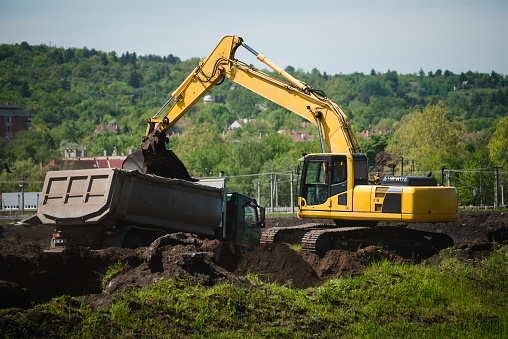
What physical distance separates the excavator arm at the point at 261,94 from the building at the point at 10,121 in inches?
4757

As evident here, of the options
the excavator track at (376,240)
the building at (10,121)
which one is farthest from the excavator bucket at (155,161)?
the building at (10,121)

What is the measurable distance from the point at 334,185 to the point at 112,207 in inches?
237

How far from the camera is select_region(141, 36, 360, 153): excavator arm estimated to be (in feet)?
56.7

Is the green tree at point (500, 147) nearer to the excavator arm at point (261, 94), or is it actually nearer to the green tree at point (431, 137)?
the green tree at point (431, 137)

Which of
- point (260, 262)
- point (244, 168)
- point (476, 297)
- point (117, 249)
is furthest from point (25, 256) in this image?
point (244, 168)

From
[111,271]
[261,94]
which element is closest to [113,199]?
[111,271]

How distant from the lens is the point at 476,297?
12.2 m

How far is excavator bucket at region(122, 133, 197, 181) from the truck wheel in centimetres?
321

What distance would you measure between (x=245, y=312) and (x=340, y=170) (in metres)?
7.77

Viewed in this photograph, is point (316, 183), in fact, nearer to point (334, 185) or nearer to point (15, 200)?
point (334, 185)

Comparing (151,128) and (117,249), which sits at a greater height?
(151,128)

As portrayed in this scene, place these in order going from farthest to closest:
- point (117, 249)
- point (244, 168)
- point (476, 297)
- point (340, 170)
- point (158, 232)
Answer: point (244, 168) < point (340, 170) < point (158, 232) < point (117, 249) < point (476, 297)

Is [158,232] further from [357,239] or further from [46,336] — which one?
[46,336]

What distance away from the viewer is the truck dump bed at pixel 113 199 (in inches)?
543
